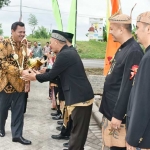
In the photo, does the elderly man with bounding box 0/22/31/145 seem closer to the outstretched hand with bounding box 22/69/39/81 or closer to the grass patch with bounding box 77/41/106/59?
the outstretched hand with bounding box 22/69/39/81

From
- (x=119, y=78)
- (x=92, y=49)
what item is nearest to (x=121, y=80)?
(x=119, y=78)

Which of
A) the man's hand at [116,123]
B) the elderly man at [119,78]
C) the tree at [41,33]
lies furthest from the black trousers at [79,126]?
the tree at [41,33]

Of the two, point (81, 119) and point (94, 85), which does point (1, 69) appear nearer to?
point (81, 119)

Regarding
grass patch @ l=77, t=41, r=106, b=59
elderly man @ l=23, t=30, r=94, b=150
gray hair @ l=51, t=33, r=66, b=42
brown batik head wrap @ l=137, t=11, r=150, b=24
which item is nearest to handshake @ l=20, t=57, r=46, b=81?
elderly man @ l=23, t=30, r=94, b=150

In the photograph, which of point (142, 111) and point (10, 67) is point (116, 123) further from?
point (10, 67)

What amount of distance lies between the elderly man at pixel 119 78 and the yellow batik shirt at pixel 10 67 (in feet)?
5.29

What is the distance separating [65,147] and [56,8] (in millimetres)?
5024

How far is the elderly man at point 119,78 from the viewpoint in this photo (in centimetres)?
266

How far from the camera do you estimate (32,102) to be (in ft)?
24.2

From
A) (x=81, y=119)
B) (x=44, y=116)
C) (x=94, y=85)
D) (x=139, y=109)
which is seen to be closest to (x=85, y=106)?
(x=81, y=119)

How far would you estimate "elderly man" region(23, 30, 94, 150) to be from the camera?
3543 mm

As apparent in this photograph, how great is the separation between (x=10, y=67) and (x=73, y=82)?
3.52 ft

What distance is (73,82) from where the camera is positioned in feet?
11.7

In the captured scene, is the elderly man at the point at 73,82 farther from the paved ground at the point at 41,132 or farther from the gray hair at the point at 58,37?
the paved ground at the point at 41,132
